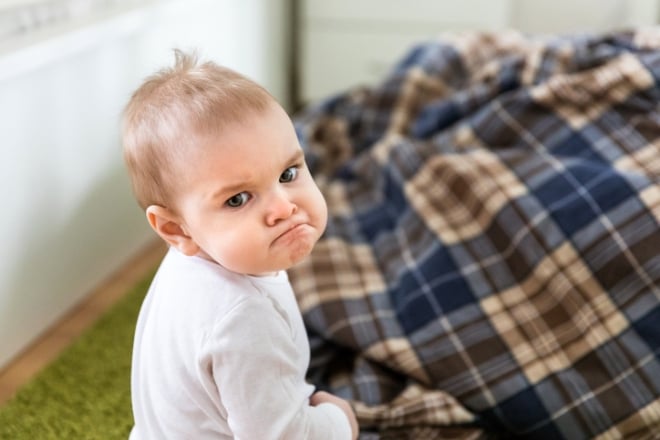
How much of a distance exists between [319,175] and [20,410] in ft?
2.99

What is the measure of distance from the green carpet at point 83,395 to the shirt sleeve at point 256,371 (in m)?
0.49

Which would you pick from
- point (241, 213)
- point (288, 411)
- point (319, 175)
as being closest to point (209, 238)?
point (241, 213)

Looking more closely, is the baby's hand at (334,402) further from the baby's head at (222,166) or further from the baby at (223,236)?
the baby's head at (222,166)

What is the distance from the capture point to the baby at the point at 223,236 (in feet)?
2.89

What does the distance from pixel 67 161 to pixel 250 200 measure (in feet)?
2.90

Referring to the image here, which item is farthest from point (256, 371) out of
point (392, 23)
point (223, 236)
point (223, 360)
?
point (392, 23)

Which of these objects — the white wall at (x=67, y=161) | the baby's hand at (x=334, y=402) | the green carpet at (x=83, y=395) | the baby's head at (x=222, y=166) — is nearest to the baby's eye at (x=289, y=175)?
the baby's head at (x=222, y=166)

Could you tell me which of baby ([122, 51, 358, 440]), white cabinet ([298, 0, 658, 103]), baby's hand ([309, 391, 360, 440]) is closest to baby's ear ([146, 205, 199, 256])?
baby ([122, 51, 358, 440])

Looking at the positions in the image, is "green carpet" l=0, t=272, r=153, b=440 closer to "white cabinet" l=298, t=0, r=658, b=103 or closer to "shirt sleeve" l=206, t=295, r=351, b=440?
"shirt sleeve" l=206, t=295, r=351, b=440

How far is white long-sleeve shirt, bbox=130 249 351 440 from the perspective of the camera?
2.91ft

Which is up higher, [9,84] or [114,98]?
[9,84]

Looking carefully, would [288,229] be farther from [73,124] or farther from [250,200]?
[73,124]

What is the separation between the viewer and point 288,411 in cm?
91

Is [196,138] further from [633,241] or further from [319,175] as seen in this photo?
[319,175]
